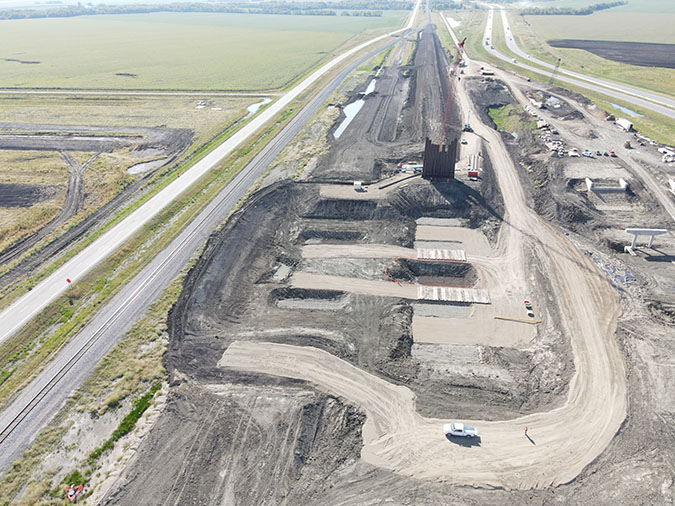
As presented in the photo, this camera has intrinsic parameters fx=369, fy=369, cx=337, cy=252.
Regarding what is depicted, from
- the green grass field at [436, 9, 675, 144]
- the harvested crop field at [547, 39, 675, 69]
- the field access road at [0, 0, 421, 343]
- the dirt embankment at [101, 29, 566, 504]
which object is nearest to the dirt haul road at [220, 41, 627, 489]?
the dirt embankment at [101, 29, 566, 504]

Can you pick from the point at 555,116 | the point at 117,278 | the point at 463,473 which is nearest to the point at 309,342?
the point at 463,473

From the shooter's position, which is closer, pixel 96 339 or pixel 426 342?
pixel 96 339

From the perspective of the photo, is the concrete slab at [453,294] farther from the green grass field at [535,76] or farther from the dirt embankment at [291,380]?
the green grass field at [535,76]

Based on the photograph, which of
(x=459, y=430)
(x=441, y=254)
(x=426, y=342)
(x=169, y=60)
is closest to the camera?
(x=459, y=430)

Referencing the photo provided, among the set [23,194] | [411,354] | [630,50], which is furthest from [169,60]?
[630,50]

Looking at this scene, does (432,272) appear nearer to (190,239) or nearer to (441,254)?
(441,254)

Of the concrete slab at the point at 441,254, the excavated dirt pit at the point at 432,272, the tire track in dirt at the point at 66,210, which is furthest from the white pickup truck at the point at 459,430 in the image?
the tire track in dirt at the point at 66,210
